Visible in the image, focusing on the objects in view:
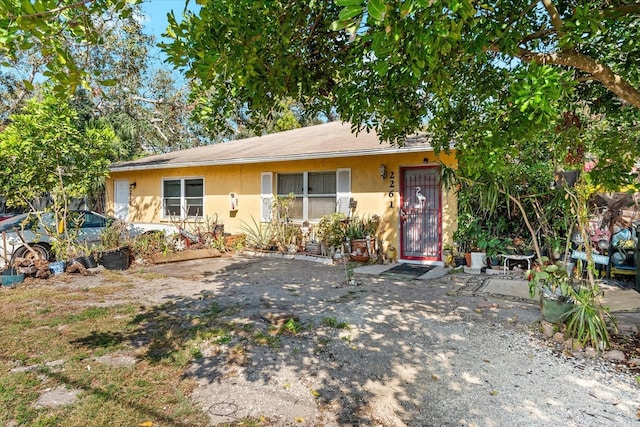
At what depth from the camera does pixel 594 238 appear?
281 inches

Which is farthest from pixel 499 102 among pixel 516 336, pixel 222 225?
pixel 222 225

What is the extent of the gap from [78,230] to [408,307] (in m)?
7.59

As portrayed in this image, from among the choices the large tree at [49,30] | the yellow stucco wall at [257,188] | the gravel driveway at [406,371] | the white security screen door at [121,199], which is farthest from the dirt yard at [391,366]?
the white security screen door at [121,199]

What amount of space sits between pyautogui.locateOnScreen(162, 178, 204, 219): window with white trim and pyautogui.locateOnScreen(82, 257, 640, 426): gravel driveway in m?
7.53

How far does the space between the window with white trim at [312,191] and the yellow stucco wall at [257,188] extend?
0.20 meters

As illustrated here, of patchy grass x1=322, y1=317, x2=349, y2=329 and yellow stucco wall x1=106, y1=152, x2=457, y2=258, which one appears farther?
yellow stucco wall x1=106, y1=152, x2=457, y2=258

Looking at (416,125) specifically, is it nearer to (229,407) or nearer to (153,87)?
(229,407)

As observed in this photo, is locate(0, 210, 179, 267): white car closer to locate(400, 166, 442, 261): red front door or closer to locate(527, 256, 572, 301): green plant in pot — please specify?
locate(400, 166, 442, 261): red front door

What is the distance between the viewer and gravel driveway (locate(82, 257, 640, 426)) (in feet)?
8.96

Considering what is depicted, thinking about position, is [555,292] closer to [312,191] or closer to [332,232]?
[332,232]

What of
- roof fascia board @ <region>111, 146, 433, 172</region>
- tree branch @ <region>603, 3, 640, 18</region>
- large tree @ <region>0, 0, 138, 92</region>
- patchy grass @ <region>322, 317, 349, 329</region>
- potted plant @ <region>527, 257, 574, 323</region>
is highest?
tree branch @ <region>603, 3, 640, 18</region>

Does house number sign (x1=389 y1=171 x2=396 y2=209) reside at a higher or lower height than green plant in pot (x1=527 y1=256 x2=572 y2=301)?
higher

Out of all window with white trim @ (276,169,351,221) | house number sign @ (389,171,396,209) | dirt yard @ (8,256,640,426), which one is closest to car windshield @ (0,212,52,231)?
dirt yard @ (8,256,640,426)

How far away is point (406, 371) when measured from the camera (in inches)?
134
